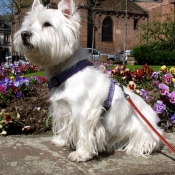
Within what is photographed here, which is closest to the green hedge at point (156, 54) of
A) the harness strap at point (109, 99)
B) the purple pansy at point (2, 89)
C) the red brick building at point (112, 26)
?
the purple pansy at point (2, 89)

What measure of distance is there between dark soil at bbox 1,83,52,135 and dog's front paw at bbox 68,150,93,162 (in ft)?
3.17

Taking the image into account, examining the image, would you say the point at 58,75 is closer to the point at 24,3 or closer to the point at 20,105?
the point at 20,105

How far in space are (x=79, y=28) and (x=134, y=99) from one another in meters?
1.10

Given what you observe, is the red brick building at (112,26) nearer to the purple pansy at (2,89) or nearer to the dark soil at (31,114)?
the dark soil at (31,114)

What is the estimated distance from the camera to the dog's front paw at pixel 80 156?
3010 mm

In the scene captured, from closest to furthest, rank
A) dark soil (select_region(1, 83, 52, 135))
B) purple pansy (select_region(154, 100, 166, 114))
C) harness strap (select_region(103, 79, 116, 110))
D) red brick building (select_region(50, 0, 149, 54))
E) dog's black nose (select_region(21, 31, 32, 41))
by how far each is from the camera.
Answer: dog's black nose (select_region(21, 31, 32, 41)), harness strap (select_region(103, 79, 116, 110)), dark soil (select_region(1, 83, 52, 135)), purple pansy (select_region(154, 100, 166, 114)), red brick building (select_region(50, 0, 149, 54))

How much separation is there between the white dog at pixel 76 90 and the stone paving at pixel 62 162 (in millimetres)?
145

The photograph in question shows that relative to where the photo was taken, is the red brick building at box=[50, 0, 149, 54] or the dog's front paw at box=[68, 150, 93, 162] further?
the red brick building at box=[50, 0, 149, 54]

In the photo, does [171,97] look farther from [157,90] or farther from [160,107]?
[157,90]

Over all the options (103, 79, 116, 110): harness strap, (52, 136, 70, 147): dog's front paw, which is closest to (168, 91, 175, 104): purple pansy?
(103, 79, 116, 110): harness strap

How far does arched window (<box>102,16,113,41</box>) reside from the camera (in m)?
48.8

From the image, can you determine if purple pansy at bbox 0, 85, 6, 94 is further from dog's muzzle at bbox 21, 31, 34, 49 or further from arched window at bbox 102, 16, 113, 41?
arched window at bbox 102, 16, 113, 41

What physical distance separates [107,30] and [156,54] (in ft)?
96.7

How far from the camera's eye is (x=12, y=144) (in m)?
3.38
